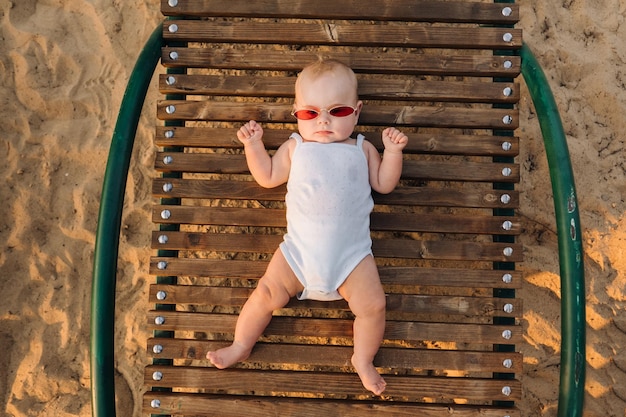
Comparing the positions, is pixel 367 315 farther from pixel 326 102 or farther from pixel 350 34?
pixel 350 34

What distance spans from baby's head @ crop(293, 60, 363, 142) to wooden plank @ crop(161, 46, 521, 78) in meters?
0.24

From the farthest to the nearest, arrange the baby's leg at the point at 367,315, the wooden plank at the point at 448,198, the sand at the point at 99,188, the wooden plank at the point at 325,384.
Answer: the sand at the point at 99,188 → the wooden plank at the point at 448,198 → the wooden plank at the point at 325,384 → the baby's leg at the point at 367,315

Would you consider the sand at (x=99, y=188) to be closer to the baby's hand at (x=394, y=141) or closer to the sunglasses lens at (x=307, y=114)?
the baby's hand at (x=394, y=141)

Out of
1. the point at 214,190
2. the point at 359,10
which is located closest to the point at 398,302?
the point at 214,190

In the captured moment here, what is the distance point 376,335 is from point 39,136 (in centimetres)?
196

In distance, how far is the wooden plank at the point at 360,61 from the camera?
8.04ft

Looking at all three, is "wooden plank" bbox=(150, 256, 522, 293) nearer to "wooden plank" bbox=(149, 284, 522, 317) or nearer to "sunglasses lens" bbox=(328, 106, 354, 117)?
"wooden plank" bbox=(149, 284, 522, 317)

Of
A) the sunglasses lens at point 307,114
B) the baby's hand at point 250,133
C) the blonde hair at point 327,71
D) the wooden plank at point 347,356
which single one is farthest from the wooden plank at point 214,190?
the wooden plank at point 347,356

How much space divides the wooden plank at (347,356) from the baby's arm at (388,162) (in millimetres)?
653

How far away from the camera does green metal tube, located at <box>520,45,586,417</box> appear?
207 cm

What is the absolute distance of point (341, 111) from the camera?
217 cm

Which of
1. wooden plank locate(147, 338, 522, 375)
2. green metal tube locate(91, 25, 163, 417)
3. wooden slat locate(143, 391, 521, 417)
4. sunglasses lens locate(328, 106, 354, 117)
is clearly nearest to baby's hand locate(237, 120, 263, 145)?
sunglasses lens locate(328, 106, 354, 117)

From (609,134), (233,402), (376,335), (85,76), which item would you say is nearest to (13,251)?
(85,76)

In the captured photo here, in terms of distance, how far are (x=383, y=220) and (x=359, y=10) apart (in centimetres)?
90
